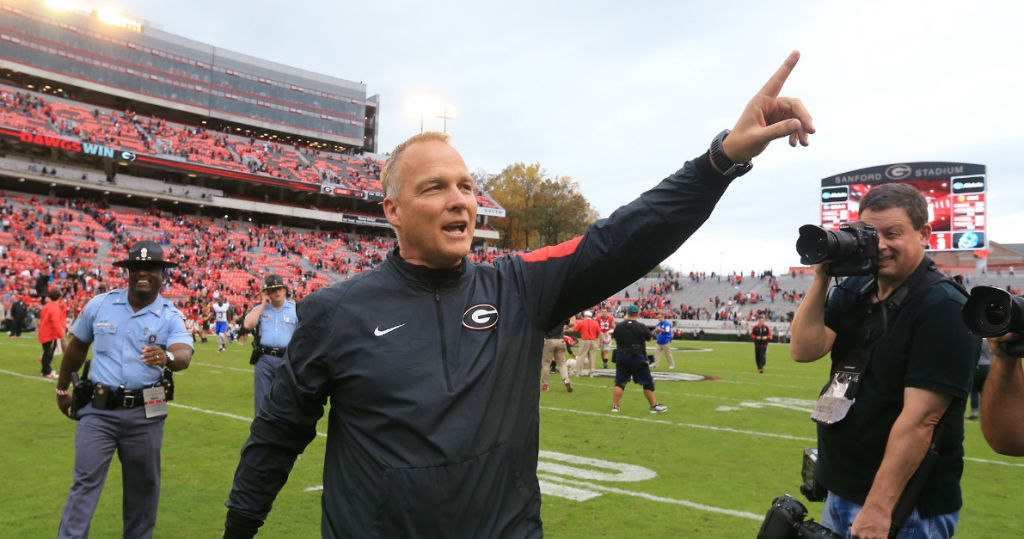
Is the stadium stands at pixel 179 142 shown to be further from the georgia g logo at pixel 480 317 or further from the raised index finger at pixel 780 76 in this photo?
the raised index finger at pixel 780 76

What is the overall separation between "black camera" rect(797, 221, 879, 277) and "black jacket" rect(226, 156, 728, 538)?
2.77 feet

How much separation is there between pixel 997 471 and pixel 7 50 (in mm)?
69646

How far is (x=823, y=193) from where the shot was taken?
129ft

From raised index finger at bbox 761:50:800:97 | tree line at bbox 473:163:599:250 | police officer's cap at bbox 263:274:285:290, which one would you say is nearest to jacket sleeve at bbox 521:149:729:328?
raised index finger at bbox 761:50:800:97

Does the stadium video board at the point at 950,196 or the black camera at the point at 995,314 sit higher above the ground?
the stadium video board at the point at 950,196

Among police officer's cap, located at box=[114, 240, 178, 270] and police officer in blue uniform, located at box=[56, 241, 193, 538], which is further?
police officer's cap, located at box=[114, 240, 178, 270]

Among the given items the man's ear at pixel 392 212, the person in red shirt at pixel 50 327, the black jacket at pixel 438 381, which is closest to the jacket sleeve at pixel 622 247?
the black jacket at pixel 438 381

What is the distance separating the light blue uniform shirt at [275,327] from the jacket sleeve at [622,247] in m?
6.71

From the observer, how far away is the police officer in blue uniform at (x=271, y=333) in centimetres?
830

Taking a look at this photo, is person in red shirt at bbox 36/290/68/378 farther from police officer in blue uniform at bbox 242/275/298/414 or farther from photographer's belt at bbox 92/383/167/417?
photographer's belt at bbox 92/383/167/417

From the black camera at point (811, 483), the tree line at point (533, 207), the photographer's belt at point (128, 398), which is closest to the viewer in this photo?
the black camera at point (811, 483)

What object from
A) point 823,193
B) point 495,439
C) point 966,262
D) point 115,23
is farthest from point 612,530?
point 966,262

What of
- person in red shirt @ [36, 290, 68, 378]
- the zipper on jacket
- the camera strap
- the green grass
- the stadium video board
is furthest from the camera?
the stadium video board

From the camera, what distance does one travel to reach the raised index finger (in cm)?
184
